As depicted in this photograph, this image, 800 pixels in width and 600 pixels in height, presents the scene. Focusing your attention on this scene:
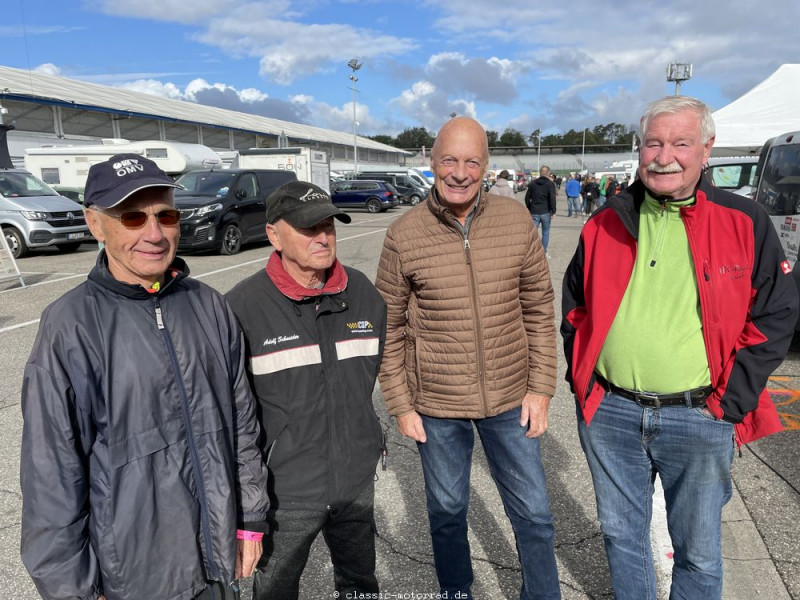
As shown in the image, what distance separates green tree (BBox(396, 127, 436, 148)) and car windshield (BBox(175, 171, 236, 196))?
127 m

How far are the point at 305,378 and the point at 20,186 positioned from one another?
1414 centimetres

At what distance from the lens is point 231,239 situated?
1294 cm

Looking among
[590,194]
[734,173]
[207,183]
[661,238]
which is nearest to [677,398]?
[661,238]

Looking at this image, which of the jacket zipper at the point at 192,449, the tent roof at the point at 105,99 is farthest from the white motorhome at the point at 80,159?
the jacket zipper at the point at 192,449

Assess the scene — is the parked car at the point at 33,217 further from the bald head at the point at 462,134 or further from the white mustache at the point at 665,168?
the white mustache at the point at 665,168

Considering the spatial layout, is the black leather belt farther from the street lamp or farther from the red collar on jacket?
the street lamp

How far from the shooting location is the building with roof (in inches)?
1128

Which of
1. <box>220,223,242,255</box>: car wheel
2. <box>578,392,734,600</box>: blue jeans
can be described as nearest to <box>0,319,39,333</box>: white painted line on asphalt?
<box>220,223,242,255</box>: car wheel

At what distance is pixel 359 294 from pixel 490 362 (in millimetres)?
577

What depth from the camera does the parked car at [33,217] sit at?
12031mm

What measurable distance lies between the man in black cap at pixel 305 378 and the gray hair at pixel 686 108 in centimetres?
113

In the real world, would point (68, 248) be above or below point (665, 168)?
below

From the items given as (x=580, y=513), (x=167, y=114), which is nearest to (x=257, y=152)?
(x=167, y=114)

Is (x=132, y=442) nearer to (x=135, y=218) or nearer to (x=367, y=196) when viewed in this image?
(x=135, y=218)
